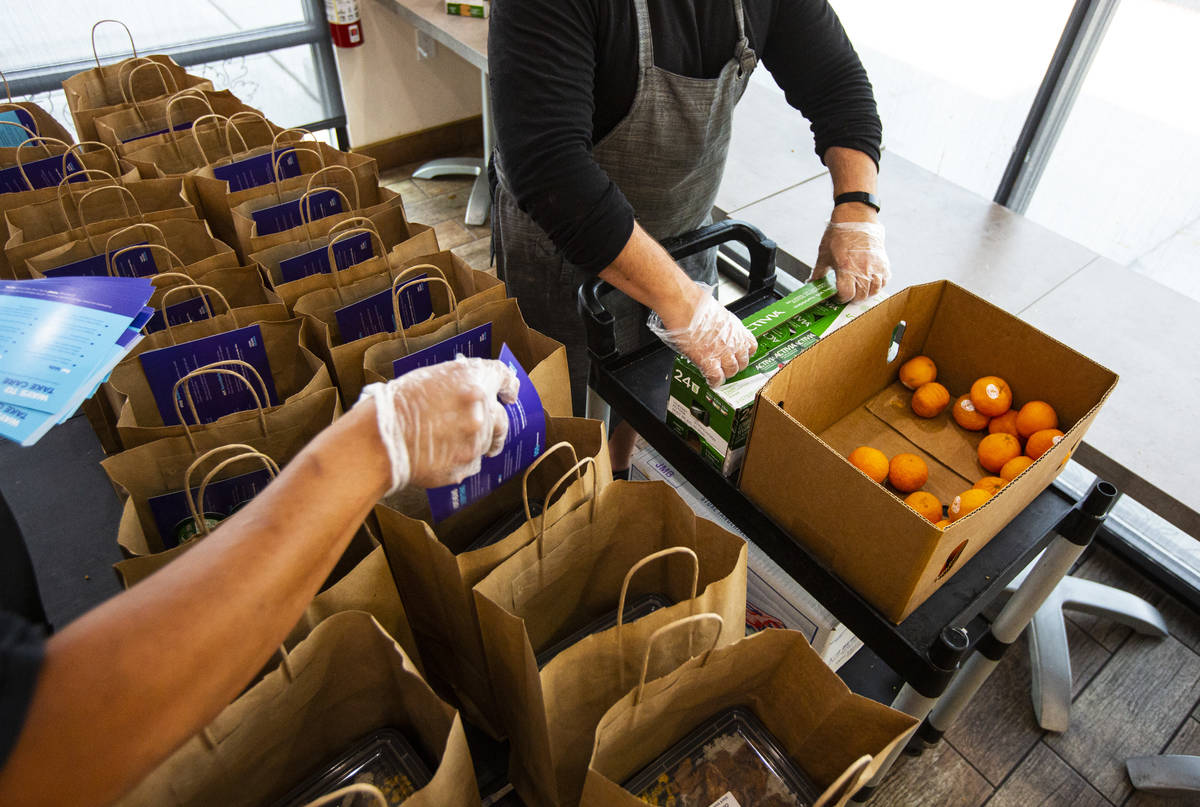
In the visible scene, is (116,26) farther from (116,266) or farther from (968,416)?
(968,416)

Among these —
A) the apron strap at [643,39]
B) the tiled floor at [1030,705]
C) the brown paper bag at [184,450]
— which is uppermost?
the apron strap at [643,39]

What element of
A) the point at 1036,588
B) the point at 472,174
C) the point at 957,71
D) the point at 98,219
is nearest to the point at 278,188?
the point at 98,219

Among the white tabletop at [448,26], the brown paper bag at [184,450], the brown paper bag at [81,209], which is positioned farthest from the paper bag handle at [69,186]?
the white tabletop at [448,26]

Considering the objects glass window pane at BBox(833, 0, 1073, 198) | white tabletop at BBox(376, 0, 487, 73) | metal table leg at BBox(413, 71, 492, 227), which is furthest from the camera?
metal table leg at BBox(413, 71, 492, 227)

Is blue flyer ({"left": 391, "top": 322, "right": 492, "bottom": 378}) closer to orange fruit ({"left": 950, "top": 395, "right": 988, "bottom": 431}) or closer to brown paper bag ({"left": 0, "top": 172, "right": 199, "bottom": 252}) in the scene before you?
brown paper bag ({"left": 0, "top": 172, "right": 199, "bottom": 252})

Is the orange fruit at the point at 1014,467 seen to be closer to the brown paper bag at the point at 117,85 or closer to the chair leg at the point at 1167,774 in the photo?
the chair leg at the point at 1167,774

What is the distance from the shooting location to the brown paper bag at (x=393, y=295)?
121cm

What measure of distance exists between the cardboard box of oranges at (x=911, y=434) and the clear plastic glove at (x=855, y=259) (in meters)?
0.09

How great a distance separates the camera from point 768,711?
0.94 metres

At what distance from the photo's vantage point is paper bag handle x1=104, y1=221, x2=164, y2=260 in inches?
54.1

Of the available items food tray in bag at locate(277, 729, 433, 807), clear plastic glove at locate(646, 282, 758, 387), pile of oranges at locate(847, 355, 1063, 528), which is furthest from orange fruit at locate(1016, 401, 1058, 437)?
food tray in bag at locate(277, 729, 433, 807)

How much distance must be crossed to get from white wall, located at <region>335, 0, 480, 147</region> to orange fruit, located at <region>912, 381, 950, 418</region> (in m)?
3.05

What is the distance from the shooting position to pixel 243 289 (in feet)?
4.58

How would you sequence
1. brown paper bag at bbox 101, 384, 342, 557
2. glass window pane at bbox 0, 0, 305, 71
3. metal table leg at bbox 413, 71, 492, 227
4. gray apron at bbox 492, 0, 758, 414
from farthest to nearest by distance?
metal table leg at bbox 413, 71, 492, 227, glass window pane at bbox 0, 0, 305, 71, gray apron at bbox 492, 0, 758, 414, brown paper bag at bbox 101, 384, 342, 557
